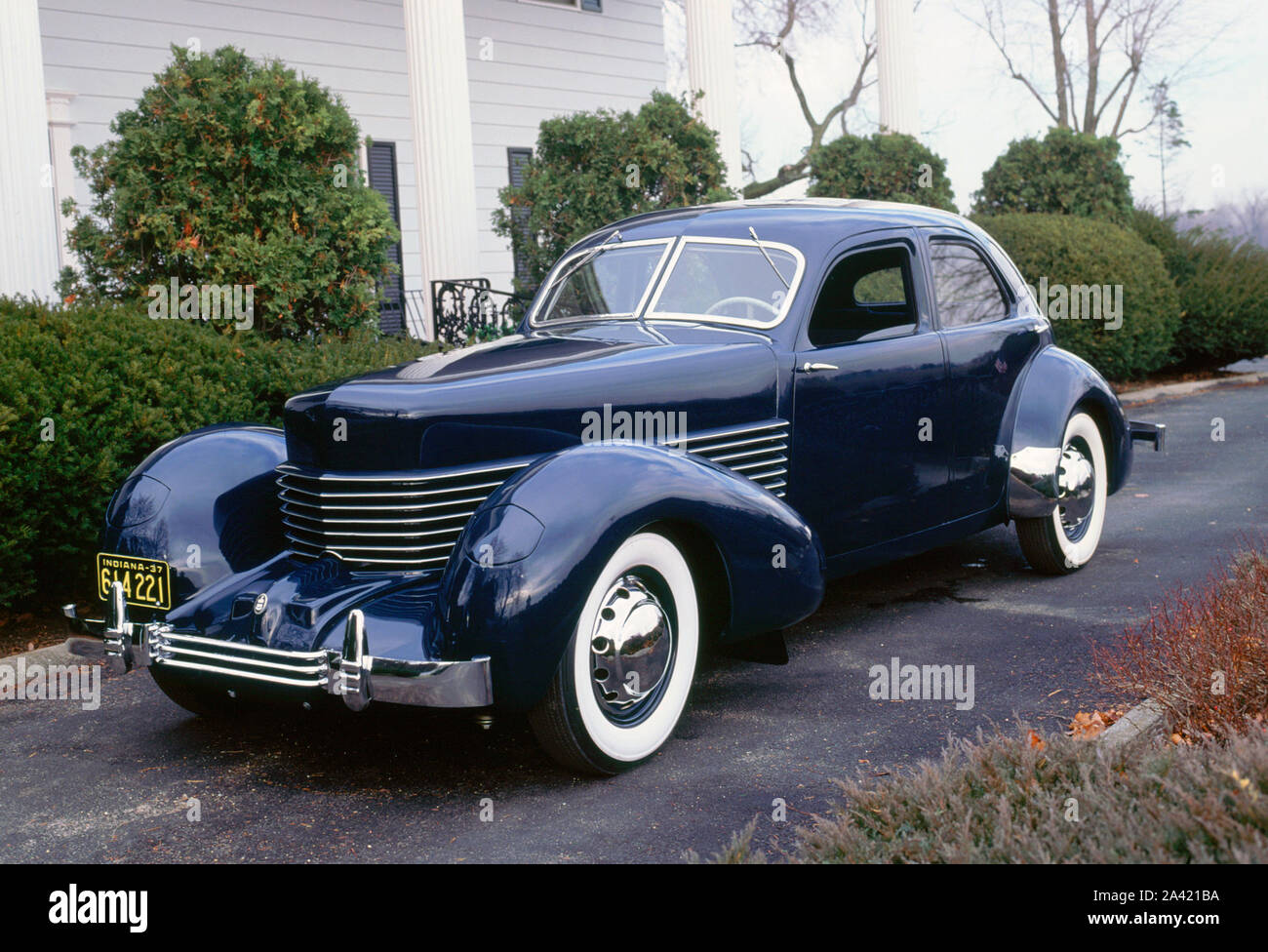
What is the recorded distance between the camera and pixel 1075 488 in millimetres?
6328

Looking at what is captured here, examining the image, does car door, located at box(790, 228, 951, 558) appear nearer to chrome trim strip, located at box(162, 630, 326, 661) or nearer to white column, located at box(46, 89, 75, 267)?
chrome trim strip, located at box(162, 630, 326, 661)

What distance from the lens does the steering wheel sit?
5.09 meters

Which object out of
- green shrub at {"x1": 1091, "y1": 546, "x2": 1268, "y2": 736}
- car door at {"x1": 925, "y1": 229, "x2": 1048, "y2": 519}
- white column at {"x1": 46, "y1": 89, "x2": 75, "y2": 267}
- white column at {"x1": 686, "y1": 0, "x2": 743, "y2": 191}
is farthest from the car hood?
white column at {"x1": 686, "y1": 0, "x2": 743, "y2": 191}

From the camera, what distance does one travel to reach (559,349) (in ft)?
15.8

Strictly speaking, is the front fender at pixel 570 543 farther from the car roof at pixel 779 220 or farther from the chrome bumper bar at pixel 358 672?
the car roof at pixel 779 220

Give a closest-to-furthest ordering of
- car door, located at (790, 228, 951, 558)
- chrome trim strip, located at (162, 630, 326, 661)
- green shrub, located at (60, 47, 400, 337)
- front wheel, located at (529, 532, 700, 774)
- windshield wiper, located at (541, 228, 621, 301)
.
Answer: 1. chrome trim strip, located at (162, 630, 326, 661)
2. front wheel, located at (529, 532, 700, 774)
3. car door, located at (790, 228, 951, 558)
4. windshield wiper, located at (541, 228, 621, 301)
5. green shrub, located at (60, 47, 400, 337)

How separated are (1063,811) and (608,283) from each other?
340 centimetres

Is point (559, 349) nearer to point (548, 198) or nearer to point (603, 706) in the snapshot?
point (603, 706)

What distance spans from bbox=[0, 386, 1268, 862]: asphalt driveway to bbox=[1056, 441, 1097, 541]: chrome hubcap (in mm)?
386

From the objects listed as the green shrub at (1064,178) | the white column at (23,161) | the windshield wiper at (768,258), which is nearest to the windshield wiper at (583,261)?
the windshield wiper at (768,258)

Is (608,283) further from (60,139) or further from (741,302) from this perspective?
(60,139)

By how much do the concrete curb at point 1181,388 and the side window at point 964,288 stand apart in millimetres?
7812

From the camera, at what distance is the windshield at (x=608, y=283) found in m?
5.35

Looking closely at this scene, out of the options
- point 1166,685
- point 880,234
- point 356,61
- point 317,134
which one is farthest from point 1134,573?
point 356,61
